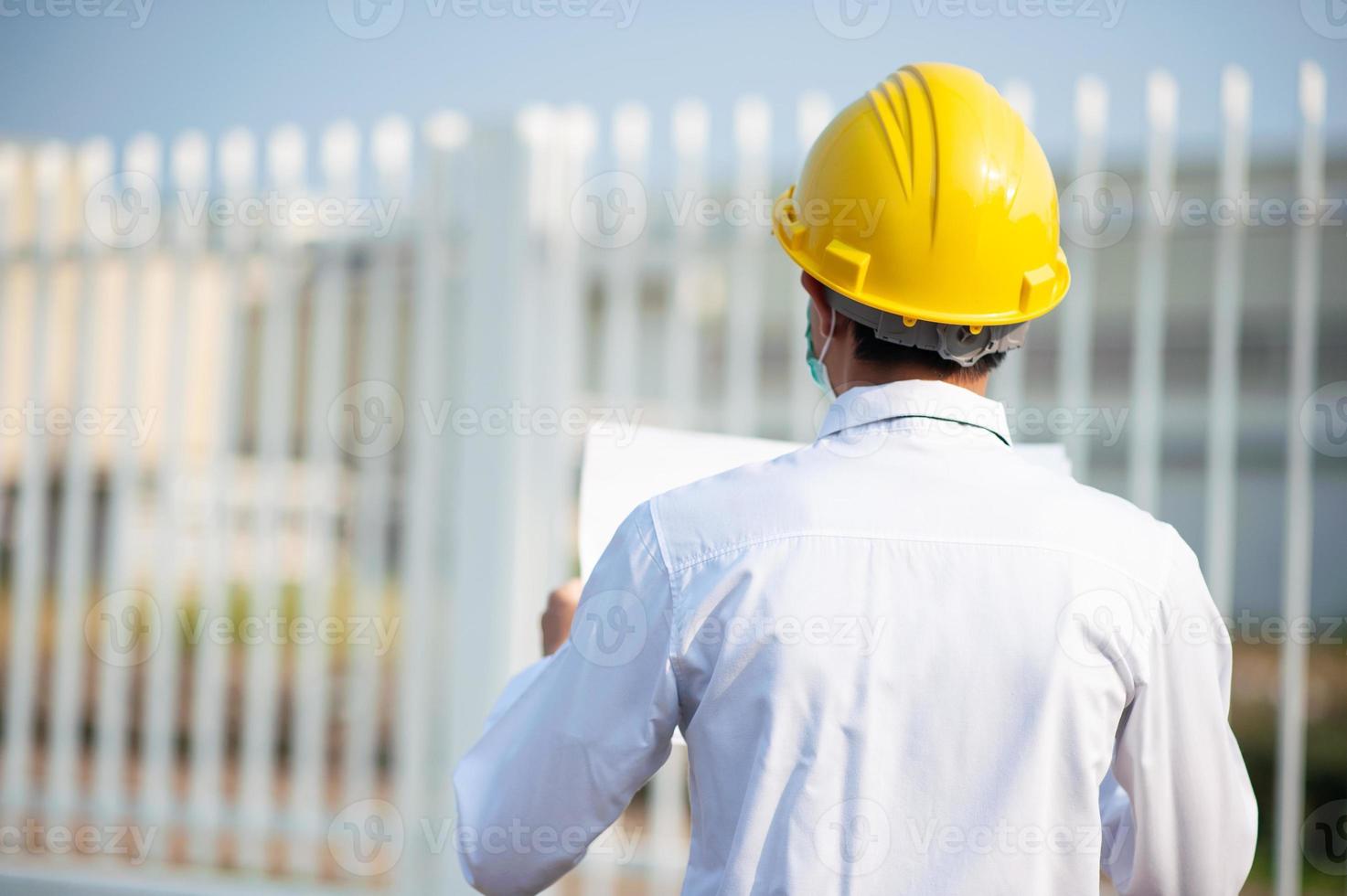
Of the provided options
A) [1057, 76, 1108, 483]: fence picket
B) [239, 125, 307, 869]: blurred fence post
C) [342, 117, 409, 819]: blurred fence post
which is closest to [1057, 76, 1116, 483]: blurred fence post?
[1057, 76, 1108, 483]: fence picket

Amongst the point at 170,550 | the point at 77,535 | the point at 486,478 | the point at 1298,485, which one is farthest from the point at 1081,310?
the point at 77,535

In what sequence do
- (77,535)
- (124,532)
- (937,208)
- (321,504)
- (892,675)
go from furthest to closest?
(77,535)
(124,532)
(321,504)
(937,208)
(892,675)

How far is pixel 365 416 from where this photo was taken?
11.3 ft

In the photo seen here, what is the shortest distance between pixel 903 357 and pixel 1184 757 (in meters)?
0.56

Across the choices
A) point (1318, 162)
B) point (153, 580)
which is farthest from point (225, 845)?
point (1318, 162)

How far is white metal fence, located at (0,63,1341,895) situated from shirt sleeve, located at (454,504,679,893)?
1830 mm

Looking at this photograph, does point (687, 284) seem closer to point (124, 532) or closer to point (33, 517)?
point (124, 532)

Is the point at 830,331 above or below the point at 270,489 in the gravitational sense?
above

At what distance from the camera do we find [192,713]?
11.9 ft

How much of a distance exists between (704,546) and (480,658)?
86.3 inches

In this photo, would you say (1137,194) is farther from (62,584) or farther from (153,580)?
(62,584)

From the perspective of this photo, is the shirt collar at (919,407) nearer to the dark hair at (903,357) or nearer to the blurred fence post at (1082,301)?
the dark hair at (903,357)

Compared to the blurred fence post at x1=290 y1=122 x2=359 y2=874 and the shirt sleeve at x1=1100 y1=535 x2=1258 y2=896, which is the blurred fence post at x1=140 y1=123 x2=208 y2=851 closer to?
the blurred fence post at x1=290 y1=122 x2=359 y2=874

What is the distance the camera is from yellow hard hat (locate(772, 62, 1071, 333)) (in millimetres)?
1312
